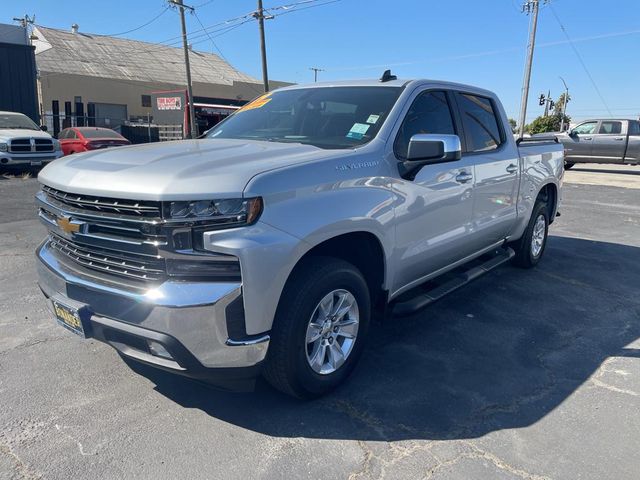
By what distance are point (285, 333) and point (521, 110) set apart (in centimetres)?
3233

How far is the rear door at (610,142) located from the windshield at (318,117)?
18149 millimetres

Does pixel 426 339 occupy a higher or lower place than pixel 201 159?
lower

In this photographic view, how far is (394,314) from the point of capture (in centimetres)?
373

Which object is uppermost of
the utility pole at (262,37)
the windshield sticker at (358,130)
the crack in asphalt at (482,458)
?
the utility pole at (262,37)

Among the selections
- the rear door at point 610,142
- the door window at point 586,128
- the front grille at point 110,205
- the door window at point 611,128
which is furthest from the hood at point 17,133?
the door window at point 611,128

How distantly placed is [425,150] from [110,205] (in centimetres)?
197

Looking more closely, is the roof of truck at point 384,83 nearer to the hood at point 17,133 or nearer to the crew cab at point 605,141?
the hood at point 17,133

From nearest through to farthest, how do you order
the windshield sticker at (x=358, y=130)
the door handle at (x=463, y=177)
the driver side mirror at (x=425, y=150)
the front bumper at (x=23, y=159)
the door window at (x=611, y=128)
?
the driver side mirror at (x=425, y=150), the windshield sticker at (x=358, y=130), the door handle at (x=463, y=177), the front bumper at (x=23, y=159), the door window at (x=611, y=128)

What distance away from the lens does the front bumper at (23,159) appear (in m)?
13.9

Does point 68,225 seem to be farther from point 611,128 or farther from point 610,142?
point 611,128

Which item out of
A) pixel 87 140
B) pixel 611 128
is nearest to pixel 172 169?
pixel 87 140

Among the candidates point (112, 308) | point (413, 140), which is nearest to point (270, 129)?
point (413, 140)

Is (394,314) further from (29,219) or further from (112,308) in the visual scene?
(29,219)

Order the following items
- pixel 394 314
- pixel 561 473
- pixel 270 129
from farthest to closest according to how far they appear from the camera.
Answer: pixel 270 129 → pixel 394 314 → pixel 561 473
